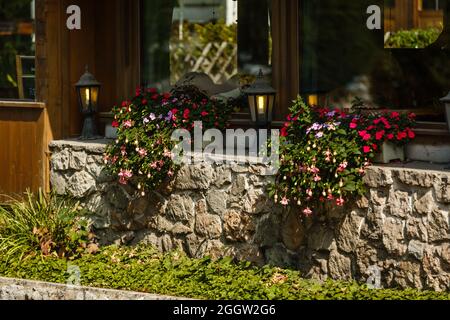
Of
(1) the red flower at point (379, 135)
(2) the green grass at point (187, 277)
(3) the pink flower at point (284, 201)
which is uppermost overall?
(1) the red flower at point (379, 135)

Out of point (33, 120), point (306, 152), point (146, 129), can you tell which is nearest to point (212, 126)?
point (146, 129)

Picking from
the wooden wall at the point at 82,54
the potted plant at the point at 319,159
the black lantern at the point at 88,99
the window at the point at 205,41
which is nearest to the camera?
the potted plant at the point at 319,159

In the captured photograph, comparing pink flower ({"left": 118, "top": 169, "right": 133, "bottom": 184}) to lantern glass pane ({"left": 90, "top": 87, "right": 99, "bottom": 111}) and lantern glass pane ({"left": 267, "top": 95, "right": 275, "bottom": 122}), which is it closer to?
lantern glass pane ({"left": 90, "top": 87, "right": 99, "bottom": 111})

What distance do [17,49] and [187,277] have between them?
361 centimetres

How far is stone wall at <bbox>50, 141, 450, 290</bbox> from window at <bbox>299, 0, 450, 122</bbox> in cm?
97

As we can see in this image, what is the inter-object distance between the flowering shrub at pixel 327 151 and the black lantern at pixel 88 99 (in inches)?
98.2

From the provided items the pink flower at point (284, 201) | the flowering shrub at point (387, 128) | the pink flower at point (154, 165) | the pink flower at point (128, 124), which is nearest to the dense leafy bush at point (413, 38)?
the flowering shrub at point (387, 128)

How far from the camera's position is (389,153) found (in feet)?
28.1

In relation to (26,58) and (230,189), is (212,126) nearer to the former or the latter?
(230,189)

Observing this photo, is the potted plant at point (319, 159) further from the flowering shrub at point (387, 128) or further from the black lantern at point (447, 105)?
the black lantern at point (447, 105)

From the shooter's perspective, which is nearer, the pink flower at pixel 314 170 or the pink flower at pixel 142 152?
the pink flower at pixel 314 170

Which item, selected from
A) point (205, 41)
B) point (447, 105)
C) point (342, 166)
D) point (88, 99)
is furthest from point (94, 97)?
point (447, 105)

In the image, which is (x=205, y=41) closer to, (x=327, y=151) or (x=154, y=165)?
(x=154, y=165)

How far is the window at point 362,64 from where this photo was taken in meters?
8.78
